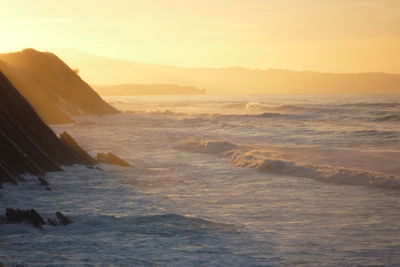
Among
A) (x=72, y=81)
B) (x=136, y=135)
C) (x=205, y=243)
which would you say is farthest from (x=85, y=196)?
(x=72, y=81)

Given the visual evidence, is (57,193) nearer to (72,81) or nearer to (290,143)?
(290,143)

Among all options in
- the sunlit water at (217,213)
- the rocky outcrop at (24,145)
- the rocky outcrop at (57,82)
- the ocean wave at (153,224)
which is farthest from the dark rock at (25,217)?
the rocky outcrop at (57,82)

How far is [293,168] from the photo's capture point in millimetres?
24906

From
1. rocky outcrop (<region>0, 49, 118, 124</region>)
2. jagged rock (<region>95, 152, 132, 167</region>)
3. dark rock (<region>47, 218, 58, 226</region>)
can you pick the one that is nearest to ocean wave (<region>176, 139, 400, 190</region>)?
jagged rock (<region>95, 152, 132, 167</region>)

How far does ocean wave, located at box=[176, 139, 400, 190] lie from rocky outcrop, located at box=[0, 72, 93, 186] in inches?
318

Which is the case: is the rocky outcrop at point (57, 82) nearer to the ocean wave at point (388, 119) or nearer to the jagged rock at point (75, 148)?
the ocean wave at point (388, 119)

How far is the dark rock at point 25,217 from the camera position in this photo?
42.1 feet

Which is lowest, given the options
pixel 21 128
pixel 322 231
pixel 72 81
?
pixel 322 231

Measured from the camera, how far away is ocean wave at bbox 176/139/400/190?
21.3m

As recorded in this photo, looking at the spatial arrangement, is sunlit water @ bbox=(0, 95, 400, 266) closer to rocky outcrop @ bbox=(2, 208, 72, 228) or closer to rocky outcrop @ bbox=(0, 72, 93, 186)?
rocky outcrop @ bbox=(2, 208, 72, 228)

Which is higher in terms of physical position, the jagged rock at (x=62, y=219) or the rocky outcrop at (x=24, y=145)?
the rocky outcrop at (x=24, y=145)

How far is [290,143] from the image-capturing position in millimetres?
38875

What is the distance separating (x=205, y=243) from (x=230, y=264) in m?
1.51

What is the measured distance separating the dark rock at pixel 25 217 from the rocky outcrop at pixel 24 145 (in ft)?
12.8
